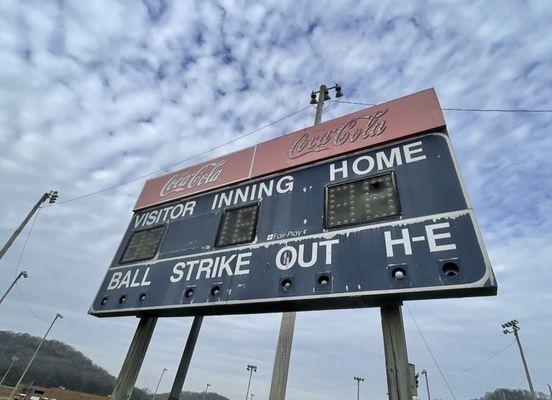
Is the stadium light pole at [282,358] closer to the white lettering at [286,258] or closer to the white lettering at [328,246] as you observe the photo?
the white lettering at [286,258]

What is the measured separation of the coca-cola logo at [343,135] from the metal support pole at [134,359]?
3532mm

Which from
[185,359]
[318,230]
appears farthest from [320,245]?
[185,359]

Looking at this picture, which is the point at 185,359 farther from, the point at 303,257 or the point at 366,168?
the point at 366,168

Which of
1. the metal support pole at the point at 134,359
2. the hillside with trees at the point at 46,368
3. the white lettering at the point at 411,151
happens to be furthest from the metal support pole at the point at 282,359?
the hillside with trees at the point at 46,368

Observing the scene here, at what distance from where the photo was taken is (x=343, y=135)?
16.6 ft

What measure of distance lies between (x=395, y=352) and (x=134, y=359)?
3.99 m

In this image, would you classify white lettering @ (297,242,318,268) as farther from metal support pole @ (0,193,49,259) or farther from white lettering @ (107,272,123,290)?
metal support pole @ (0,193,49,259)

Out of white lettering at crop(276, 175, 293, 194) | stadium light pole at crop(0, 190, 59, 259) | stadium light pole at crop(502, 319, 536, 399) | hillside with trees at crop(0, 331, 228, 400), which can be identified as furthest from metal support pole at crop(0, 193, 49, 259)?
hillside with trees at crop(0, 331, 228, 400)

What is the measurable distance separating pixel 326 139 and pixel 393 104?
42.0 inches

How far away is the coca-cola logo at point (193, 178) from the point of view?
6275 mm

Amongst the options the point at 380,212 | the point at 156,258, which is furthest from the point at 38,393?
the point at 380,212

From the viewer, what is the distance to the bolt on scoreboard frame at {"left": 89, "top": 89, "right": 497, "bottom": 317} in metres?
3.36

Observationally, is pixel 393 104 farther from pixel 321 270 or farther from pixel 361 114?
pixel 321 270

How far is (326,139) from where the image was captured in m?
5.21
